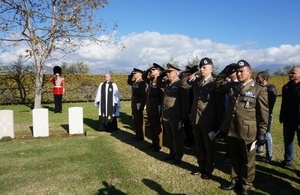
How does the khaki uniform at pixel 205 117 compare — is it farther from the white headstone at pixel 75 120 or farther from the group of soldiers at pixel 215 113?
the white headstone at pixel 75 120

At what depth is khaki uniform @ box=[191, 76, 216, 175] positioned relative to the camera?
18.0 ft

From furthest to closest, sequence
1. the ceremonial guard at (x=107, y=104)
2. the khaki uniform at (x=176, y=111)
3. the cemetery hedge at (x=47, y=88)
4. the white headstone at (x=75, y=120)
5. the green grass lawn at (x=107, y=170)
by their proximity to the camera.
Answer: the cemetery hedge at (x=47, y=88), the ceremonial guard at (x=107, y=104), the white headstone at (x=75, y=120), the khaki uniform at (x=176, y=111), the green grass lawn at (x=107, y=170)

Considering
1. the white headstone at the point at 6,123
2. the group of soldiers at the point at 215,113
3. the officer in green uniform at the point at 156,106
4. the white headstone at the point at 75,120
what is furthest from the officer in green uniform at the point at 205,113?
the white headstone at the point at 6,123

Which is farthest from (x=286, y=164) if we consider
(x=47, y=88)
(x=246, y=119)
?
(x=47, y=88)

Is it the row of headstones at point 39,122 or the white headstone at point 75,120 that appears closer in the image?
the row of headstones at point 39,122

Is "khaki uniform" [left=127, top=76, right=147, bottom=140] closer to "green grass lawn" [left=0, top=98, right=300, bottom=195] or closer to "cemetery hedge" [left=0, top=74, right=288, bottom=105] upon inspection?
"green grass lawn" [left=0, top=98, right=300, bottom=195]

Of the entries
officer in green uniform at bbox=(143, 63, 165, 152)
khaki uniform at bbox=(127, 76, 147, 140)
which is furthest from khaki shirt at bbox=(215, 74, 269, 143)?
khaki uniform at bbox=(127, 76, 147, 140)

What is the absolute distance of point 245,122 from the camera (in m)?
4.69

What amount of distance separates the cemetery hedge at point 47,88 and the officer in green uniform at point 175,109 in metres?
14.0

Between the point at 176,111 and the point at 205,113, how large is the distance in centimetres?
104

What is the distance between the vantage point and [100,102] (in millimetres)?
10258

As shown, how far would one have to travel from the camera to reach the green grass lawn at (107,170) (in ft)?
17.4

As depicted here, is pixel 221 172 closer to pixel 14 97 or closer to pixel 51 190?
pixel 51 190

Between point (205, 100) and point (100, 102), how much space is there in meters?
5.41
